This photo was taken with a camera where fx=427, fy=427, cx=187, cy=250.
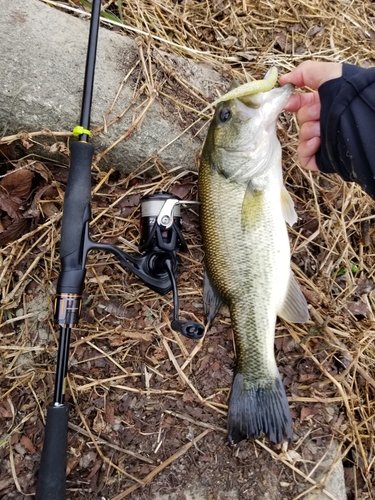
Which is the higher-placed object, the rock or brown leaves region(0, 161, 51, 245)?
the rock

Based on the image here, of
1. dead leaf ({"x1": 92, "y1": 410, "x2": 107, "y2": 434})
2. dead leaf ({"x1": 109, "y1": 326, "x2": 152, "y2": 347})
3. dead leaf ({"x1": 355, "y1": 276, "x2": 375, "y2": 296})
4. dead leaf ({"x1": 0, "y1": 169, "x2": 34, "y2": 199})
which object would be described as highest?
dead leaf ({"x1": 0, "y1": 169, "x2": 34, "y2": 199})


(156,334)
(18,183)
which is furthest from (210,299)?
(18,183)

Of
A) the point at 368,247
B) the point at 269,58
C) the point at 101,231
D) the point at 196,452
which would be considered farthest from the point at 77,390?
the point at 269,58

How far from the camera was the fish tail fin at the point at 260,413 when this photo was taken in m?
2.43

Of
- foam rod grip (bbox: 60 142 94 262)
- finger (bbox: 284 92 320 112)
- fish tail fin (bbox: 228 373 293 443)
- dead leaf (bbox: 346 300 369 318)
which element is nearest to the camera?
foam rod grip (bbox: 60 142 94 262)

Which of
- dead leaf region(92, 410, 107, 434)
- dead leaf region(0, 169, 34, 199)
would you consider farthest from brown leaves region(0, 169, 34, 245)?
dead leaf region(92, 410, 107, 434)

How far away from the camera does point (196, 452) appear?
2525 mm

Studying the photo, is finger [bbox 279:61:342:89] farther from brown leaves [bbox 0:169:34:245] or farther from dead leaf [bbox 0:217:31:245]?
dead leaf [bbox 0:217:31:245]

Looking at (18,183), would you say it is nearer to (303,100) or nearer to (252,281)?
(252,281)

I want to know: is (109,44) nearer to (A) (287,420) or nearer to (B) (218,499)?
(A) (287,420)

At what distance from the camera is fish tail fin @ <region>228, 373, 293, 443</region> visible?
95.5 inches

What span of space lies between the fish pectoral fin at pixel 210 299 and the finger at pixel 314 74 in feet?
4.07

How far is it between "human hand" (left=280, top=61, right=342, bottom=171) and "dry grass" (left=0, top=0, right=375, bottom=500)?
1.13ft

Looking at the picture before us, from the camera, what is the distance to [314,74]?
7.87 feet
